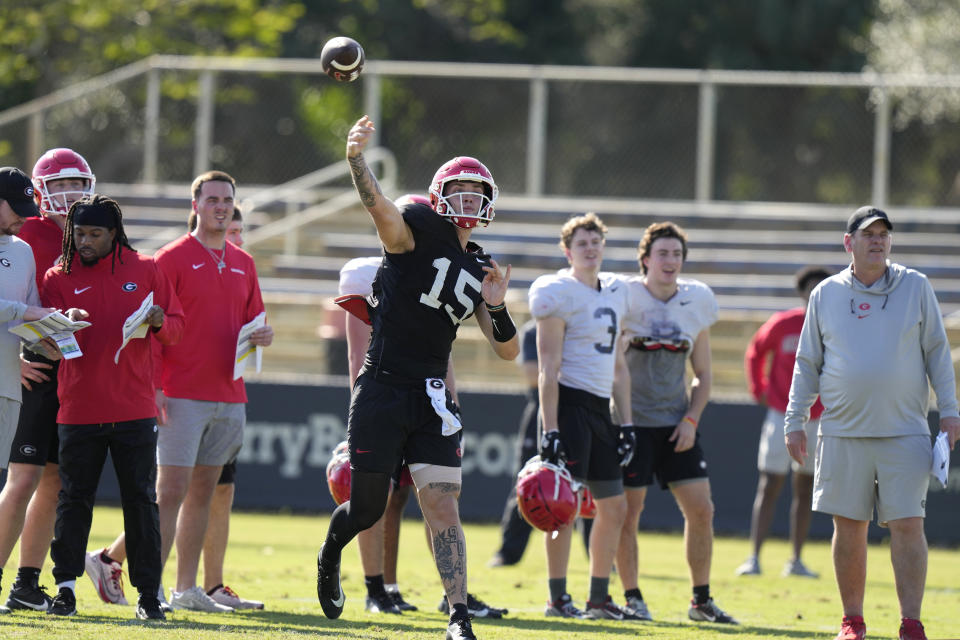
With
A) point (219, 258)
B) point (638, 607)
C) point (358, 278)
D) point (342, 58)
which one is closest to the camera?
point (342, 58)

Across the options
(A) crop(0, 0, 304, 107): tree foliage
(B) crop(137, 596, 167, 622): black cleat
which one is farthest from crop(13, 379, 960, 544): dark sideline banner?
(A) crop(0, 0, 304, 107): tree foliage

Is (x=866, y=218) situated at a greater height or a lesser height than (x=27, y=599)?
greater

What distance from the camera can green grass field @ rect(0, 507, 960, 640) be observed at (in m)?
6.66

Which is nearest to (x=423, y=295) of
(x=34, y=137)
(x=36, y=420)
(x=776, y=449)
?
(x=36, y=420)

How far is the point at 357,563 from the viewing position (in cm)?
1084

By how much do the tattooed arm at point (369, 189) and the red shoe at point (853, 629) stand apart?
2.95 meters

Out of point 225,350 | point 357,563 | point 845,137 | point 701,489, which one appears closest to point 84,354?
point 225,350

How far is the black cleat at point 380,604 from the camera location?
7828mm

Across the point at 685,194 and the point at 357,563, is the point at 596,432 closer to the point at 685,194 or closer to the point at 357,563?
the point at 357,563

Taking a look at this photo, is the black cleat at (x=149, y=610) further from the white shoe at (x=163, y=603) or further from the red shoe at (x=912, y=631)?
the red shoe at (x=912, y=631)

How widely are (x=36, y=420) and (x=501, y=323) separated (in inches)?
95.6

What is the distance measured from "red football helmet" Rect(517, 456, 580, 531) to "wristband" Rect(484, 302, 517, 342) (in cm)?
125

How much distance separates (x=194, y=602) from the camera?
748cm

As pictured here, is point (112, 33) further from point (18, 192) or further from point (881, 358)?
point (881, 358)
